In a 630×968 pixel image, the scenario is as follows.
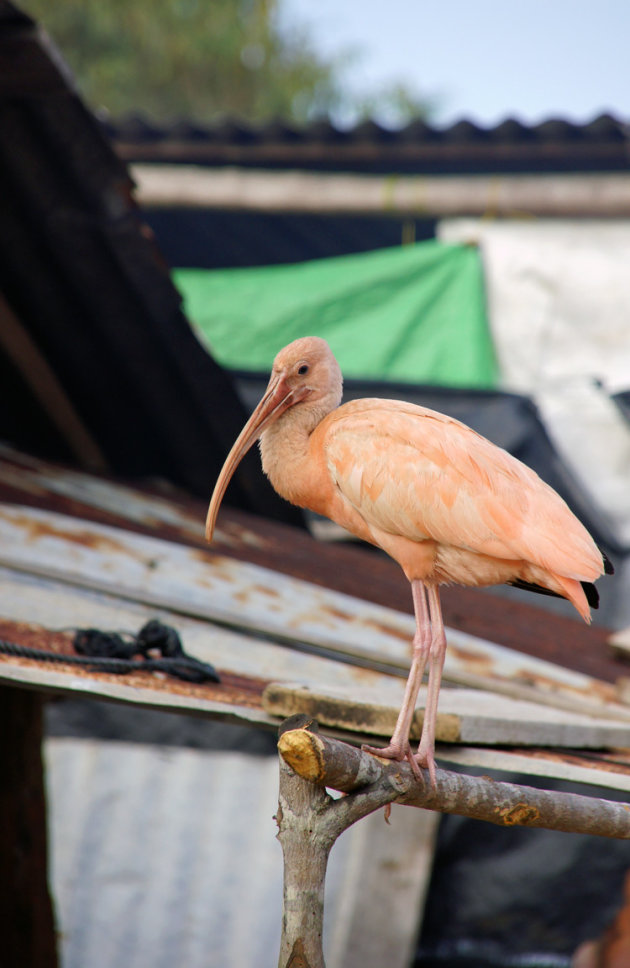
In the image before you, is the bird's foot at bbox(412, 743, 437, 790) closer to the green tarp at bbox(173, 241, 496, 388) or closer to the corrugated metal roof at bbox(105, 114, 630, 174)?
the green tarp at bbox(173, 241, 496, 388)

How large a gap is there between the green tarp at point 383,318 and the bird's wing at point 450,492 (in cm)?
340

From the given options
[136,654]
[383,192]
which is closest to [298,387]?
[136,654]

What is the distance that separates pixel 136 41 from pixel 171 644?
18.1 meters

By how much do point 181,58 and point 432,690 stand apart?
17.9m

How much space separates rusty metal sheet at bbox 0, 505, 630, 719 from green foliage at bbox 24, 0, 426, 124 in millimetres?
15044

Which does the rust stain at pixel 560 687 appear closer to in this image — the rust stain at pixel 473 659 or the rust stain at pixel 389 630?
the rust stain at pixel 473 659

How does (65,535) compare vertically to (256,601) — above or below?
above

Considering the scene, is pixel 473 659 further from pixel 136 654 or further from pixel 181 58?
pixel 181 58

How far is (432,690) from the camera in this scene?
2779mm

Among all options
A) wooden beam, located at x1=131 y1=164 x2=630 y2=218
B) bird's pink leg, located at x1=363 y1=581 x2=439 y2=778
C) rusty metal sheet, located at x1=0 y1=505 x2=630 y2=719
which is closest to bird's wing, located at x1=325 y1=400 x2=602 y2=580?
bird's pink leg, located at x1=363 y1=581 x2=439 y2=778

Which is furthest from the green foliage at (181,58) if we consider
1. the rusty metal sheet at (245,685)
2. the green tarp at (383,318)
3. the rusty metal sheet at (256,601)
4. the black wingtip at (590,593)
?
the black wingtip at (590,593)

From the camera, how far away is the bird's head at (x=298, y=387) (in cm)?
300

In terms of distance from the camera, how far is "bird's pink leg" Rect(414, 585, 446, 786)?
8.57ft

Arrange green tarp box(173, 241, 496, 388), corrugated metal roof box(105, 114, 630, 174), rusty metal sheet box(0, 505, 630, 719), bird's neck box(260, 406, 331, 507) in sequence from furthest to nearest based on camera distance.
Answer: corrugated metal roof box(105, 114, 630, 174), green tarp box(173, 241, 496, 388), rusty metal sheet box(0, 505, 630, 719), bird's neck box(260, 406, 331, 507)
